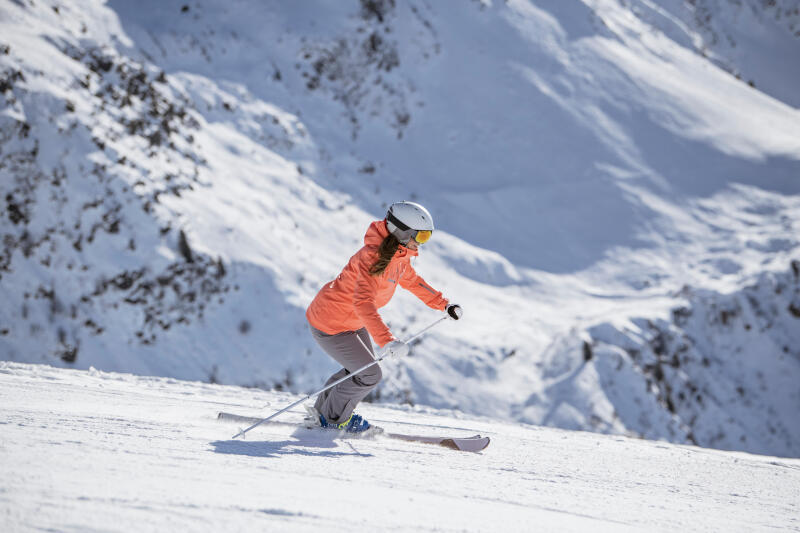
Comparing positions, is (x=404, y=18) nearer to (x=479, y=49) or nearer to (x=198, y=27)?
(x=479, y=49)

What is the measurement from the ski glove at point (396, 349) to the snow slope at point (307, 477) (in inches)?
27.5

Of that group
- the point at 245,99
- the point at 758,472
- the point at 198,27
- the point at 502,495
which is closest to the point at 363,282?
the point at 502,495

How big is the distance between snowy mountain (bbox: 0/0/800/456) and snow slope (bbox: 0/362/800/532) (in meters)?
3.20

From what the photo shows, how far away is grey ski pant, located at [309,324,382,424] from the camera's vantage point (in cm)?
442

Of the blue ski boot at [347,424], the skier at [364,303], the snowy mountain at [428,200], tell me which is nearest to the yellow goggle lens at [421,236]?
the skier at [364,303]

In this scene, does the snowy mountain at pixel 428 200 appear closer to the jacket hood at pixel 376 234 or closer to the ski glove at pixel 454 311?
the ski glove at pixel 454 311

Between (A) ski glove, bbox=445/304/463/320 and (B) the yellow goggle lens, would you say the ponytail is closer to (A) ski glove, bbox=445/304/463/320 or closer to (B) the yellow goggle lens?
(B) the yellow goggle lens

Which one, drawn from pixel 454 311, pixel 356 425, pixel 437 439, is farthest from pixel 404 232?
pixel 437 439

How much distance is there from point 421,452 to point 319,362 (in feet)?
15.5

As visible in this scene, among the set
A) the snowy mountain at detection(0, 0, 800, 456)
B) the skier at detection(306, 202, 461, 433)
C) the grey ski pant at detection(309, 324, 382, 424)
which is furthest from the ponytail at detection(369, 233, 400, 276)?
the snowy mountain at detection(0, 0, 800, 456)

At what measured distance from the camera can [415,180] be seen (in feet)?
46.5

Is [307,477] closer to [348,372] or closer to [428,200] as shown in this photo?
[348,372]

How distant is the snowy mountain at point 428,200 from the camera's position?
846 cm

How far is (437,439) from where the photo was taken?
4.66 metres
